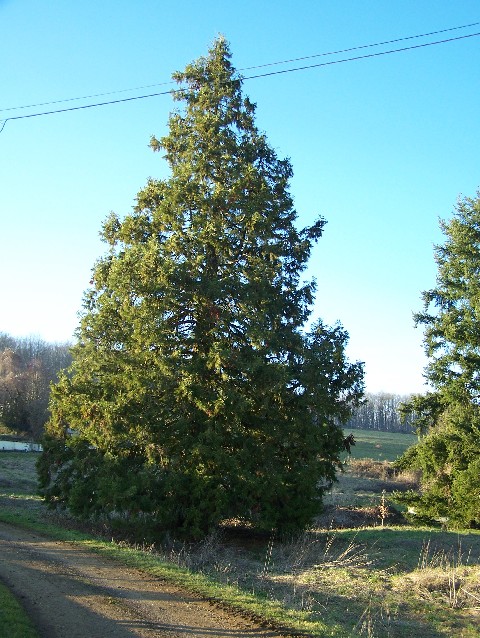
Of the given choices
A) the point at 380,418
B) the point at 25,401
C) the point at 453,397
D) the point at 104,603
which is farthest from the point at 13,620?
the point at 380,418


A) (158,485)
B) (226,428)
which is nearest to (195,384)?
(226,428)

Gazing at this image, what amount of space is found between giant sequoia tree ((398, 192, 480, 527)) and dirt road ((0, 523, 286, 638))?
16968mm

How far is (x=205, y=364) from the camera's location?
48.7ft

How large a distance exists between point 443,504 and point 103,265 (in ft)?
56.0

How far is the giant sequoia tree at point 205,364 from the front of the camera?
14273mm

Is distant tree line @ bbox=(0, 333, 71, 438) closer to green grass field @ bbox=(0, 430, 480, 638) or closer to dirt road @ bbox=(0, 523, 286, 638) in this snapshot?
green grass field @ bbox=(0, 430, 480, 638)

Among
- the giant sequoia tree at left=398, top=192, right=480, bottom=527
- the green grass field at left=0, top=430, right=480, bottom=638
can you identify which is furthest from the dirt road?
the giant sequoia tree at left=398, top=192, right=480, bottom=527

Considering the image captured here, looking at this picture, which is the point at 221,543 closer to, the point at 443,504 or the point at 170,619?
the point at 170,619

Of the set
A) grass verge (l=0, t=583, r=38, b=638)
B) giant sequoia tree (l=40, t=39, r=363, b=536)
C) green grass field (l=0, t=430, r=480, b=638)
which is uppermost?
giant sequoia tree (l=40, t=39, r=363, b=536)

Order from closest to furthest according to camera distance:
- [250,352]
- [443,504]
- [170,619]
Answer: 1. [170,619]
2. [250,352]
3. [443,504]

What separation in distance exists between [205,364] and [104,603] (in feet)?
24.3

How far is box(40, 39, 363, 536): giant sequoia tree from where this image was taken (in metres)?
14.3

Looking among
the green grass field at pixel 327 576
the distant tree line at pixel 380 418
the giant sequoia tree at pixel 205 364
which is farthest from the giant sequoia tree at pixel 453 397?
the distant tree line at pixel 380 418

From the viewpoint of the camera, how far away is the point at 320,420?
51.9 feet
